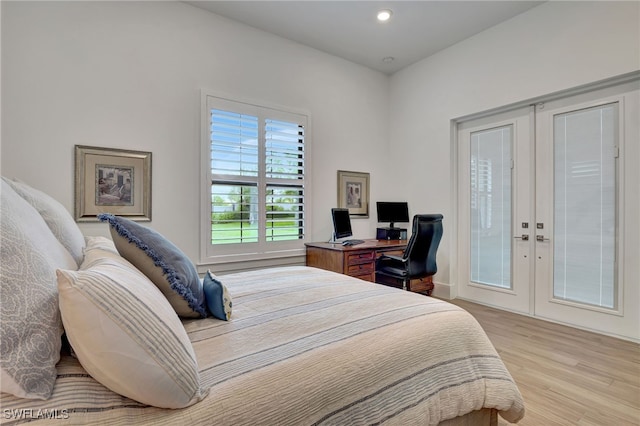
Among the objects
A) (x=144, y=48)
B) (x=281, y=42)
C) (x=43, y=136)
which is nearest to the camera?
(x=43, y=136)

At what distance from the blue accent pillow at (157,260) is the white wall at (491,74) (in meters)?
3.50

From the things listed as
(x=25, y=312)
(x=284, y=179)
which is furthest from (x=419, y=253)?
(x=25, y=312)

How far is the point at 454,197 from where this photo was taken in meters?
3.99

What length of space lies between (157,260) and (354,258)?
236 centimetres

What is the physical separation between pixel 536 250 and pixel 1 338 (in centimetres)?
402

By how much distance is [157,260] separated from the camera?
1193 millimetres

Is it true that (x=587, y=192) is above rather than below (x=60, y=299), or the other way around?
above

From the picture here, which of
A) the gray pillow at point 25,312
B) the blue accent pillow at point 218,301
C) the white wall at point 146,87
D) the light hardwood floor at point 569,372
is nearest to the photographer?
the gray pillow at point 25,312

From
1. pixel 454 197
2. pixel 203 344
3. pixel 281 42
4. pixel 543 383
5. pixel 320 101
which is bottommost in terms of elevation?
pixel 543 383

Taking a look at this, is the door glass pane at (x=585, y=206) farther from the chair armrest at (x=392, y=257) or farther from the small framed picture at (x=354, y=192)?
the small framed picture at (x=354, y=192)

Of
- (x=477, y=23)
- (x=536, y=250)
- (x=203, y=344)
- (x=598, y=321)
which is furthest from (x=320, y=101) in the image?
(x=598, y=321)

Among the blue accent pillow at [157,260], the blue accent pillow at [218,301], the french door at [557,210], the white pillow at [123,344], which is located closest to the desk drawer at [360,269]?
the french door at [557,210]

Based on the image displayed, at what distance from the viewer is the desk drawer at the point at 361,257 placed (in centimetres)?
327

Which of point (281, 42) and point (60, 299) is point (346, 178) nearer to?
point (281, 42)
